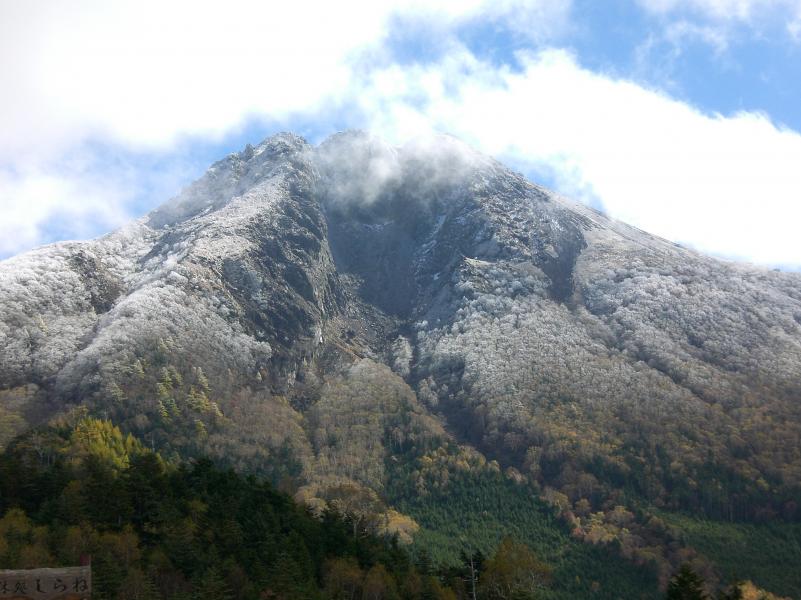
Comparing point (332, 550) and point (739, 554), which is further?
point (739, 554)

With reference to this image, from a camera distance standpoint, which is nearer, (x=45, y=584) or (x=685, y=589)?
(x=45, y=584)

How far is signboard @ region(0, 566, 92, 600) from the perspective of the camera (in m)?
36.7

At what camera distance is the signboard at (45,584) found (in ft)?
120

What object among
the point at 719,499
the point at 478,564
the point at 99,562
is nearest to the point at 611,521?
the point at 719,499

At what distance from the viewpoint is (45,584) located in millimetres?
36875

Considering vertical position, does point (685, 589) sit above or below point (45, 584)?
above

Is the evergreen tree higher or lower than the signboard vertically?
higher

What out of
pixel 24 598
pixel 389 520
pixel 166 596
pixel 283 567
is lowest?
pixel 389 520

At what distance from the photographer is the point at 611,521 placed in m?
196

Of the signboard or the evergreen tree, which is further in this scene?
the evergreen tree

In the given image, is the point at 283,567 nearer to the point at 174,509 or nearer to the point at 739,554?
the point at 174,509

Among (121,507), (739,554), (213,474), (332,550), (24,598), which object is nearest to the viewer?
(24,598)

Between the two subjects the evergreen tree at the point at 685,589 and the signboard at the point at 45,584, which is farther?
the evergreen tree at the point at 685,589

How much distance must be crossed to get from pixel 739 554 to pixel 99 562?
153 metres
